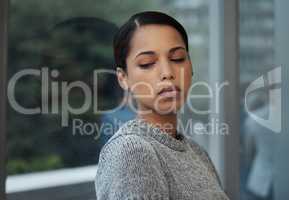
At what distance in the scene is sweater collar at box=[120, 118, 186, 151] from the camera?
876 millimetres

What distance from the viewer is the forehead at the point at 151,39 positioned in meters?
0.92

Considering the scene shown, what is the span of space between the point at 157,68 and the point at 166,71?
0.02 meters

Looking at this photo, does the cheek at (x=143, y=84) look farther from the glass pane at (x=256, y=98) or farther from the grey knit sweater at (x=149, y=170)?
the glass pane at (x=256, y=98)

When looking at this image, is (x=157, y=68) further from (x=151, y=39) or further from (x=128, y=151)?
(x=128, y=151)

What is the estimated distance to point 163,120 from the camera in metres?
0.96

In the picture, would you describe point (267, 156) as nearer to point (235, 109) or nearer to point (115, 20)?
point (235, 109)

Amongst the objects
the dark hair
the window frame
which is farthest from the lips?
the window frame

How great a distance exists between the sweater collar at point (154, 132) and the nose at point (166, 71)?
0.12 metres

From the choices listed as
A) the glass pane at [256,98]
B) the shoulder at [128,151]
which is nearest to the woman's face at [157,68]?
the shoulder at [128,151]

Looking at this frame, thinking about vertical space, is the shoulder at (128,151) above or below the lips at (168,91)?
below

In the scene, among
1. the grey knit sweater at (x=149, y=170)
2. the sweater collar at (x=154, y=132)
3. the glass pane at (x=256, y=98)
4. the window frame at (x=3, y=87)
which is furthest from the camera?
the glass pane at (x=256, y=98)

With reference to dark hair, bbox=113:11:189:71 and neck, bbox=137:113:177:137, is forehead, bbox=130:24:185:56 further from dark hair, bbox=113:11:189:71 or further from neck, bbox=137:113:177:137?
neck, bbox=137:113:177:137

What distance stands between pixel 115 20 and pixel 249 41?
63 cm

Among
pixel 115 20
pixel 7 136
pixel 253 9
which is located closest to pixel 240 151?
pixel 253 9
